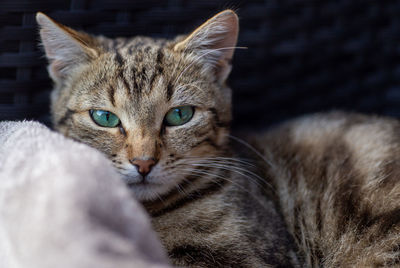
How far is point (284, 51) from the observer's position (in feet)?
5.75

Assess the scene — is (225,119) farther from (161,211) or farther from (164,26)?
(164,26)

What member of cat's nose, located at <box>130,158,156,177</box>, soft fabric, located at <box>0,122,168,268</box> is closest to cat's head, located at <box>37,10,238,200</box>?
cat's nose, located at <box>130,158,156,177</box>

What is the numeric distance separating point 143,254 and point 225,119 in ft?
2.19

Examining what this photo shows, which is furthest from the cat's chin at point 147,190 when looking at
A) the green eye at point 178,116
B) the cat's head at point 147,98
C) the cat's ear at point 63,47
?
the cat's ear at point 63,47

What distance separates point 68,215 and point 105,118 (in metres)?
0.48

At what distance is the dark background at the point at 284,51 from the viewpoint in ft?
4.50

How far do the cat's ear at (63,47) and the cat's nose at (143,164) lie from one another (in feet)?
1.21

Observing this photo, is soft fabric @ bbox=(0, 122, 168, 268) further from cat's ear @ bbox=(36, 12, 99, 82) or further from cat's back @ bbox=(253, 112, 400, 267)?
cat's back @ bbox=(253, 112, 400, 267)

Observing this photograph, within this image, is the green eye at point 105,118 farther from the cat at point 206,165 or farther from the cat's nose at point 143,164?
the cat's nose at point 143,164

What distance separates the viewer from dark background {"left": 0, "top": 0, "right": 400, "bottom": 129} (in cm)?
137

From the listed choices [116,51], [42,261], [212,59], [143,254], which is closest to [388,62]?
[212,59]

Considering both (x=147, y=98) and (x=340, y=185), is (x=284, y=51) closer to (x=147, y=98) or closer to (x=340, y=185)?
(x=340, y=185)

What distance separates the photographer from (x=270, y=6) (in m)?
1.64

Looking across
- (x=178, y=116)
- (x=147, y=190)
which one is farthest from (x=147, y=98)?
(x=147, y=190)
